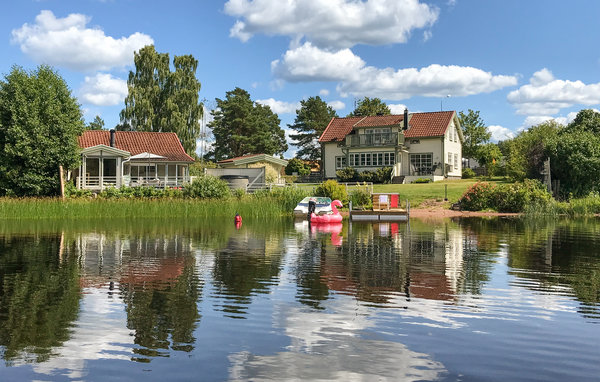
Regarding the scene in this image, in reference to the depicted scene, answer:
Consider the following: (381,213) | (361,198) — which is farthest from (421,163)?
(381,213)

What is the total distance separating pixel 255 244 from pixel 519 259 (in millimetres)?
9233

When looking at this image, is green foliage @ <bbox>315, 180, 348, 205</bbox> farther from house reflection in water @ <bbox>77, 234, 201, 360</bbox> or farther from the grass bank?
house reflection in water @ <bbox>77, 234, 201, 360</bbox>

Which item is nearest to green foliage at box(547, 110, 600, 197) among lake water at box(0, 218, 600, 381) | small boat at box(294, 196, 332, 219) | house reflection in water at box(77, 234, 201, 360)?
small boat at box(294, 196, 332, 219)

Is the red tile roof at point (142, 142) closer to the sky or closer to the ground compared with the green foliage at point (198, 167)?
closer to the sky

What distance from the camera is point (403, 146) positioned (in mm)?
63656

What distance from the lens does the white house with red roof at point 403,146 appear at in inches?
2469

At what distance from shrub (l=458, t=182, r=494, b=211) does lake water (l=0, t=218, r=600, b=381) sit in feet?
73.2

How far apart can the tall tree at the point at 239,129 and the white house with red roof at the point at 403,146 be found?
81.8ft

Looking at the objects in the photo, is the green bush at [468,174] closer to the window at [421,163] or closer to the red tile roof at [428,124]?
the window at [421,163]

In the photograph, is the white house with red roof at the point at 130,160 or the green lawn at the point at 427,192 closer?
the green lawn at the point at 427,192

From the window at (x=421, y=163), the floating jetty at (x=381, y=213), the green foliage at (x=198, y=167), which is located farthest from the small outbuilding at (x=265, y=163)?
the floating jetty at (x=381, y=213)

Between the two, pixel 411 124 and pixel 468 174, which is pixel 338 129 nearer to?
pixel 411 124

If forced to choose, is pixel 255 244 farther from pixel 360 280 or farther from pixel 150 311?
pixel 150 311

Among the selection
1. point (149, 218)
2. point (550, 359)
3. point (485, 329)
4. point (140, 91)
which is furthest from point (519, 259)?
point (140, 91)
